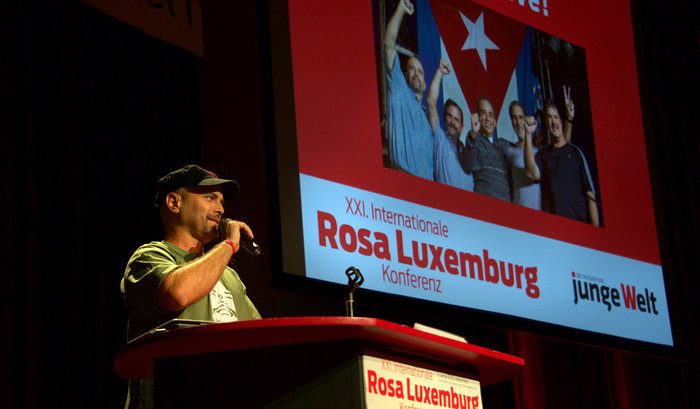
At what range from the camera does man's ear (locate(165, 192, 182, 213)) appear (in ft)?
7.00

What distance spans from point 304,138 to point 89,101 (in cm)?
76

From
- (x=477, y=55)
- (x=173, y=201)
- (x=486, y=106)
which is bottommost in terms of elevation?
(x=173, y=201)

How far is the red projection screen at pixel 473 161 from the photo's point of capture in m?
2.70

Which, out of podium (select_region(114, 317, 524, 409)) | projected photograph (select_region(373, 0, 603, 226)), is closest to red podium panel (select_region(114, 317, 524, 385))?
podium (select_region(114, 317, 524, 409))

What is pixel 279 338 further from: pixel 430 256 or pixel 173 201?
pixel 430 256

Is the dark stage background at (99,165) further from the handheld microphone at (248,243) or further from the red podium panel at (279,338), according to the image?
the red podium panel at (279,338)

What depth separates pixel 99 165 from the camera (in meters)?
2.89

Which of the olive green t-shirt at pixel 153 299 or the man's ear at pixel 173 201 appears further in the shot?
the man's ear at pixel 173 201

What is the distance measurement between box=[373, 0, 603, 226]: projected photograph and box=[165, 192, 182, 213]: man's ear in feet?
2.92

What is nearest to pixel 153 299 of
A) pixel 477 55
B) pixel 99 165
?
pixel 99 165

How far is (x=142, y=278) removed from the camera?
1.76 m

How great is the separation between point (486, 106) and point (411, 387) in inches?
76.0

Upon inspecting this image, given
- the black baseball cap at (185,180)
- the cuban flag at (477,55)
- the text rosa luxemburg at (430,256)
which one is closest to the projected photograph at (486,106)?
the cuban flag at (477,55)

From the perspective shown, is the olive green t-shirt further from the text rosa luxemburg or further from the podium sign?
the text rosa luxemburg
